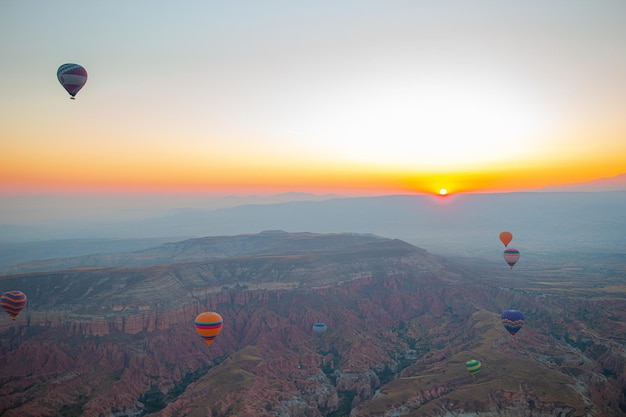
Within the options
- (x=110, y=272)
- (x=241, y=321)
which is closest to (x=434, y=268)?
(x=241, y=321)

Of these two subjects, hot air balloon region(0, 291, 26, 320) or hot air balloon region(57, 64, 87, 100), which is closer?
hot air balloon region(57, 64, 87, 100)

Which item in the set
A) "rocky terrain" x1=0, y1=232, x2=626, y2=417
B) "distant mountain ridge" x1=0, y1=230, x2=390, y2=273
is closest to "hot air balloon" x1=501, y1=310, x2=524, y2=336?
"rocky terrain" x1=0, y1=232, x2=626, y2=417

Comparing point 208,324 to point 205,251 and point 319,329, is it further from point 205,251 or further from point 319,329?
point 205,251

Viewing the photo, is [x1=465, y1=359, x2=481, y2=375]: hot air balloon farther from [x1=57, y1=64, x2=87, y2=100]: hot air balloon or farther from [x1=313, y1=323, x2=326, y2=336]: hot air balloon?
[x1=57, y1=64, x2=87, y2=100]: hot air balloon

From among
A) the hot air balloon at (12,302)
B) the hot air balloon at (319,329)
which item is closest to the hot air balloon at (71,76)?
the hot air balloon at (12,302)

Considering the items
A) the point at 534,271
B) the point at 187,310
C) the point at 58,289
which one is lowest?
the point at 534,271

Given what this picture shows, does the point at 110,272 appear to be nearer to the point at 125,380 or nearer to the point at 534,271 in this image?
the point at 125,380

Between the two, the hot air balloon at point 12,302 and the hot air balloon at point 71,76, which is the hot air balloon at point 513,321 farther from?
the hot air balloon at point 12,302
